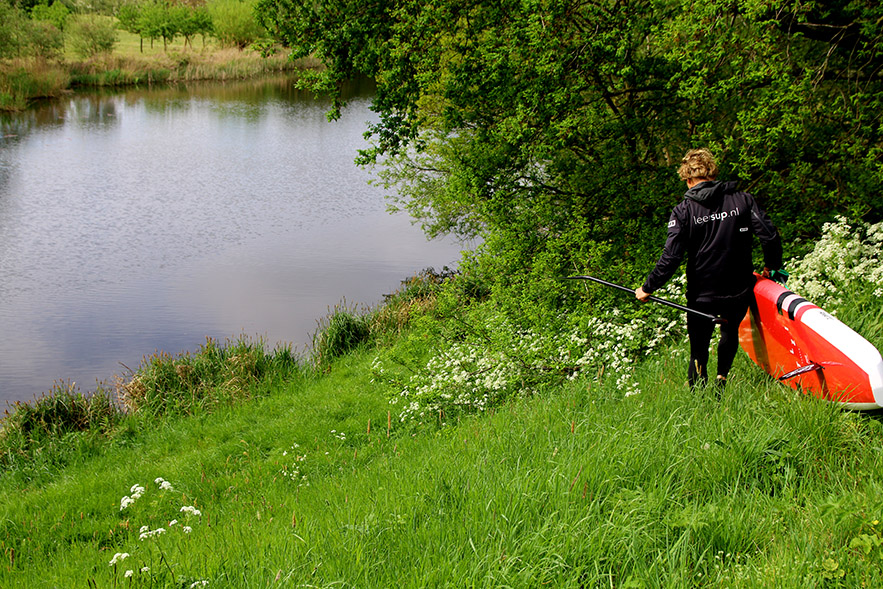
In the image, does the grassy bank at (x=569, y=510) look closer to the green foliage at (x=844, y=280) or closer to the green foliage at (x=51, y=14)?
the green foliage at (x=844, y=280)

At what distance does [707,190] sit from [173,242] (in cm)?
1828

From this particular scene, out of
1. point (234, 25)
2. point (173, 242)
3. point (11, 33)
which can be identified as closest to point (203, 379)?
point (173, 242)

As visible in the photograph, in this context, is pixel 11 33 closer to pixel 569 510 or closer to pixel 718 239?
pixel 718 239

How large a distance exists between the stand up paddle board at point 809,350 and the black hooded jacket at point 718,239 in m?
0.25

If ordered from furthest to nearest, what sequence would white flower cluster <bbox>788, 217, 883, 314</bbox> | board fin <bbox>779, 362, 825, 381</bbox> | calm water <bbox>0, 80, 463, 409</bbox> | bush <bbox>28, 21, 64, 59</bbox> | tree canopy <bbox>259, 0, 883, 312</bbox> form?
bush <bbox>28, 21, 64, 59</bbox> < calm water <bbox>0, 80, 463, 409</bbox> < tree canopy <bbox>259, 0, 883, 312</bbox> < white flower cluster <bbox>788, 217, 883, 314</bbox> < board fin <bbox>779, 362, 825, 381</bbox>

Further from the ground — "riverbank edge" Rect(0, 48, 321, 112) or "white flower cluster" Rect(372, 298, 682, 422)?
"riverbank edge" Rect(0, 48, 321, 112)

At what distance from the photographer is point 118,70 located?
47.3 metres

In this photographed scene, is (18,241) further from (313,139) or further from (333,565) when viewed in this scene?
(333,565)

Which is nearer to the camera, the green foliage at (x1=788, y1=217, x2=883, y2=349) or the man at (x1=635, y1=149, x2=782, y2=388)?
the man at (x1=635, y1=149, x2=782, y2=388)

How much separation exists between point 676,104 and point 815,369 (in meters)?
6.05

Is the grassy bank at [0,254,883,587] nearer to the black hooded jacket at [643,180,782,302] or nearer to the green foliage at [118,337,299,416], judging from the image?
the black hooded jacket at [643,180,782,302]

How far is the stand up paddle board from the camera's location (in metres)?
3.97

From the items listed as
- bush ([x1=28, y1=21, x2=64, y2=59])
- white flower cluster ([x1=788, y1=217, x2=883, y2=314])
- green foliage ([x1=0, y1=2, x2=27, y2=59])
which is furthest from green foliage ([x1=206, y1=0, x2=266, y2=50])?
white flower cluster ([x1=788, y1=217, x2=883, y2=314])

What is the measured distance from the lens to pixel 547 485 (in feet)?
11.9
